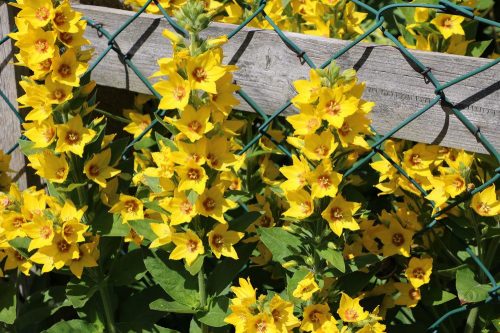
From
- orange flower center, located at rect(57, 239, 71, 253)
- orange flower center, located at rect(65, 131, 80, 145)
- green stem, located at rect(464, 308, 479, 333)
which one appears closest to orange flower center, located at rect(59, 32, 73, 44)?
orange flower center, located at rect(65, 131, 80, 145)

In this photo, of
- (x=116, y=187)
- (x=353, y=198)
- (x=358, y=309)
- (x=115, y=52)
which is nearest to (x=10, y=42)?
(x=115, y=52)

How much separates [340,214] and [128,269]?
0.76m

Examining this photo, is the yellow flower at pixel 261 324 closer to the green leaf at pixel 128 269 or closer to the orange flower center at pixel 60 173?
the green leaf at pixel 128 269

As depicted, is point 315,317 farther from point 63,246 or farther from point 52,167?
point 52,167

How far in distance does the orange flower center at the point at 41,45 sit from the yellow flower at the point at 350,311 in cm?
109

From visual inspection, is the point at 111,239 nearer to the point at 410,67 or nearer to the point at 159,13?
the point at 159,13

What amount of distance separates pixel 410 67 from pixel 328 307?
72 centimetres

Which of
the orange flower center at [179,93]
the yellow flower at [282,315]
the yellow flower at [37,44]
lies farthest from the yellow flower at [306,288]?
the yellow flower at [37,44]

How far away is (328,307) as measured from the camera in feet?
6.45

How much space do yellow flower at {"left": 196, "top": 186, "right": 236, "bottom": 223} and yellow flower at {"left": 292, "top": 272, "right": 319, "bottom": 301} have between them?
0.90ft

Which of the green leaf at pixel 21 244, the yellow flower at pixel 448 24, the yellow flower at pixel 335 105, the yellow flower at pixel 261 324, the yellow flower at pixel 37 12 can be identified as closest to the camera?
the yellow flower at pixel 335 105

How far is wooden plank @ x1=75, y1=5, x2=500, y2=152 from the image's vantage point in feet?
6.30

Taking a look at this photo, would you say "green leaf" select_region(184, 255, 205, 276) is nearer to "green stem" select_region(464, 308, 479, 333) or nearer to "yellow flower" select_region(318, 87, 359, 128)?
"yellow flower" select_region(318, 87, 359, 128)

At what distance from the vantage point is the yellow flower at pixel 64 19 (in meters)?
1.98
